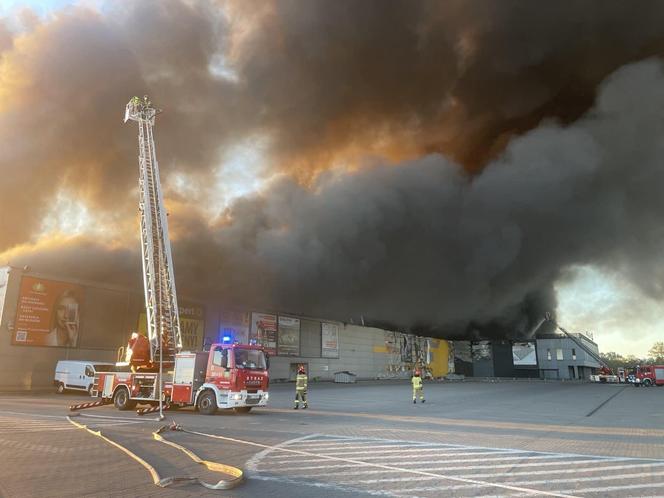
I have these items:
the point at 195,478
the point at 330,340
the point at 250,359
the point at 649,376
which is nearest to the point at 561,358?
the point at 649,376

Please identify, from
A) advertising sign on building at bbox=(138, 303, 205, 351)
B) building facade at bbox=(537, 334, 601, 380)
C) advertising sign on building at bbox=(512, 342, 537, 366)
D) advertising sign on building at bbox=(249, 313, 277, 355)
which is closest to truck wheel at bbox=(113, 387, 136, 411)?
advertising sign on building at bbox=(138, 303, 205, 351)

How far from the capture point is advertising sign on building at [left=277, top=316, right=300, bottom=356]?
47188 millimetres

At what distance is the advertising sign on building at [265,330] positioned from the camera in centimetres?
4466

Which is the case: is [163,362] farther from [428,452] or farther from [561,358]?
[561,358]

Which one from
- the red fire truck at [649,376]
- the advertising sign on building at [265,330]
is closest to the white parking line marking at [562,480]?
the advertising sign on building at [265,330]

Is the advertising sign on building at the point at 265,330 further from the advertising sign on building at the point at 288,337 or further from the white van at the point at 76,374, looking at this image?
the white van at the point at 76,374

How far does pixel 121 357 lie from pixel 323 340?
3492cm

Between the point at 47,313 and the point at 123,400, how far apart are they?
17244mm

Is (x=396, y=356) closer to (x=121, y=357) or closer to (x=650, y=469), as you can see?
(x=121, y=357)

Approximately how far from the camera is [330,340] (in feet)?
174

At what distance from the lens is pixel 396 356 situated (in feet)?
217

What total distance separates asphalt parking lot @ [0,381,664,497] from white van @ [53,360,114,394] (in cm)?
1267

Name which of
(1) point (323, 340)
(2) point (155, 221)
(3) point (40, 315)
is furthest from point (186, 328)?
(2) point (155, 221)

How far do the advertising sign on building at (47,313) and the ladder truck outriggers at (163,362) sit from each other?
14.4 metres
